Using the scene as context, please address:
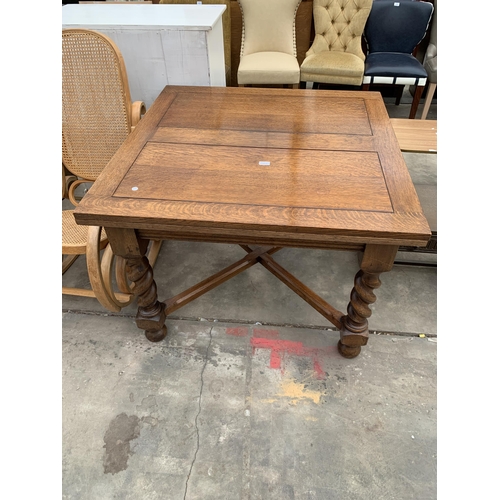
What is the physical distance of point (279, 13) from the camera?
338 cm

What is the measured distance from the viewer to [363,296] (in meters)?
1.52

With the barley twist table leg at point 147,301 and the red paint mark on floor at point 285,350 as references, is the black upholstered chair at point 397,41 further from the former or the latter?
the barley twist table leg at point 147,301

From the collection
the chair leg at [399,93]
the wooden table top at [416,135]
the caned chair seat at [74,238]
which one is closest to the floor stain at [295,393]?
the caned chair seat at [74,238]

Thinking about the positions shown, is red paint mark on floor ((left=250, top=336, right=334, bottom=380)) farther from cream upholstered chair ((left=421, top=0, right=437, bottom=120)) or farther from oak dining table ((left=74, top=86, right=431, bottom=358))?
cream upholstered chair ((left=421, top=0, right=437, bottom=120))

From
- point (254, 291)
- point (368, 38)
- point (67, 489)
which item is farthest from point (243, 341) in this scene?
point (368, 38)

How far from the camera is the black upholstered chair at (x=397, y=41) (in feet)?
11.1

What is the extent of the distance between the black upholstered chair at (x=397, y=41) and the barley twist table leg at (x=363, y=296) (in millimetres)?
2669

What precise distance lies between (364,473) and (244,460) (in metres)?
0.46

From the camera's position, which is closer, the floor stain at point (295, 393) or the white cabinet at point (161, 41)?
the floor stain at point (295, 393)

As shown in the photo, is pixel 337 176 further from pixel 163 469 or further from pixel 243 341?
pixel 163 469

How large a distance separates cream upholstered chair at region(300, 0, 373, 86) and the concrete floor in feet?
7.11

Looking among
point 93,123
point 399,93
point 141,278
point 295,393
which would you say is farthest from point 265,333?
point 399,93

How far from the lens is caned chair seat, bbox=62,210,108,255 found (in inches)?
66.7

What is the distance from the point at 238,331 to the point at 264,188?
83 centimetres
